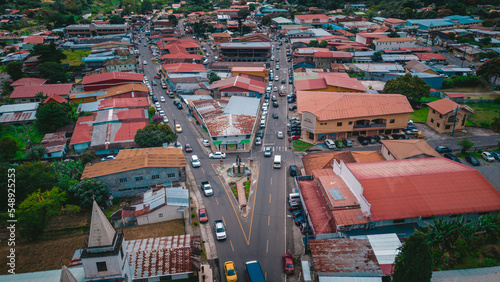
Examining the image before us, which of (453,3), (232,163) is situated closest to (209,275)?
(232,163)

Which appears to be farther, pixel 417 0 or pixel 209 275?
pixel 417 0

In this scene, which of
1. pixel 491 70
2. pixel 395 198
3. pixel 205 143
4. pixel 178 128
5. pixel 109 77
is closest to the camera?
pixel 395 198

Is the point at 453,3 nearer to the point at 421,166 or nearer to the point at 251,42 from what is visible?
the point at 251,42

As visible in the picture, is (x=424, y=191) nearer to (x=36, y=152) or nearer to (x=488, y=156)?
(x=488, y=156)

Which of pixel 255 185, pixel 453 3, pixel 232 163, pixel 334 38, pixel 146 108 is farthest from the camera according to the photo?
pixel 453 3

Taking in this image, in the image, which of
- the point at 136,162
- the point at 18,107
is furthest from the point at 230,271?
the point at 18,107

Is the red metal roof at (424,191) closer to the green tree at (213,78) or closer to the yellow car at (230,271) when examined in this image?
the yellow car at (230,271)
